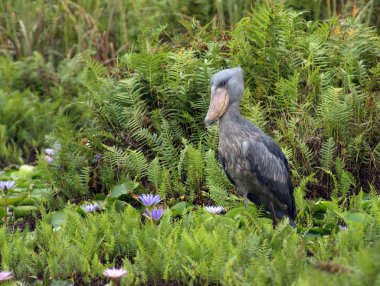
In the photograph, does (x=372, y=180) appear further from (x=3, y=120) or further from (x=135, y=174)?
(x=3, y=120)

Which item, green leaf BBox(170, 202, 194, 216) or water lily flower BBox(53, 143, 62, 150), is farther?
water lily flower BBox(53, 143, 62, 150)

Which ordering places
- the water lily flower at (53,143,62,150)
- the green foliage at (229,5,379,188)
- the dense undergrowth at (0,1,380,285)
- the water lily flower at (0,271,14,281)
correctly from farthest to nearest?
→ the water lily flower at (53,143,62,150)
the green foliage at (229,5,379,188)
the dense undergrowth at (0,1,380,285)
the water lily flower at (0,271,14,281)

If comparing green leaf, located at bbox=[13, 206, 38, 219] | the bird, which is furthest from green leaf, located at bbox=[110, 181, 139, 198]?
the bird

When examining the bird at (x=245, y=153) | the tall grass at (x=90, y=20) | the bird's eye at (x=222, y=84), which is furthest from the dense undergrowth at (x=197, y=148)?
the tall grass at (x=90, y=20)

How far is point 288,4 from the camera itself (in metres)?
7.57

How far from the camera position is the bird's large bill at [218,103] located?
5.15 meters

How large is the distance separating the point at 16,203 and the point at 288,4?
314 cm

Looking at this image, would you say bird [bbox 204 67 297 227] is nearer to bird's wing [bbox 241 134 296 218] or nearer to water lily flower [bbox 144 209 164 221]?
bird's wing [bbox 241 134 296 218]

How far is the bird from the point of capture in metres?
5.11

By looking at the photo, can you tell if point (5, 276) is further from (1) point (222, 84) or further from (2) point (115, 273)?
(1) point (222, 84)

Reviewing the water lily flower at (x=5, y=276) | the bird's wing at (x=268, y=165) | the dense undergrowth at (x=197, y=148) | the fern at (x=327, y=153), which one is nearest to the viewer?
the water lily flower at (x=5, y=276)

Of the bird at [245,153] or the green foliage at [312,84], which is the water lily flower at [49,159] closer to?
the green foliage at [312,84]

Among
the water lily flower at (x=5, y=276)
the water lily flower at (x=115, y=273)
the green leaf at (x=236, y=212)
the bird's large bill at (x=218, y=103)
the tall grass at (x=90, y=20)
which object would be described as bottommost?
the tall grass at (x=90, y=20)

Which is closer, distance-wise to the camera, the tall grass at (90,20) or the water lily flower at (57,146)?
the water lily flower at (57,146)
